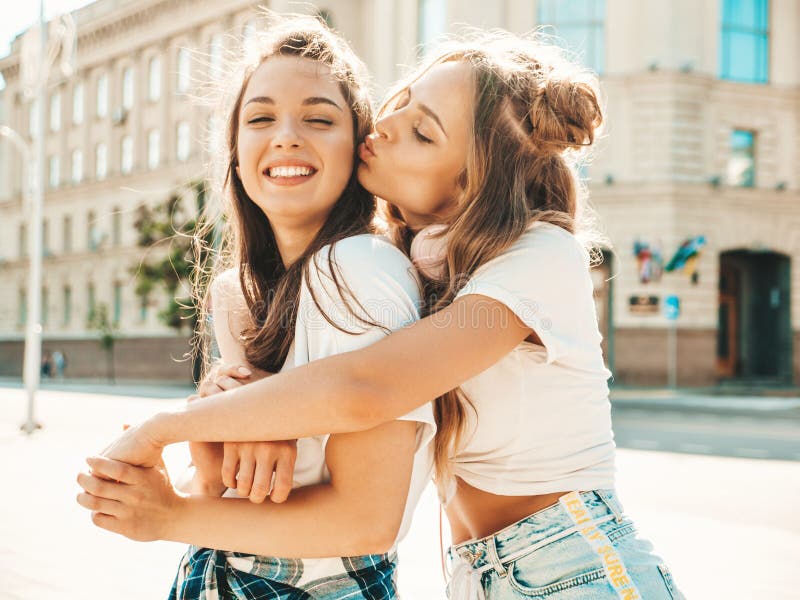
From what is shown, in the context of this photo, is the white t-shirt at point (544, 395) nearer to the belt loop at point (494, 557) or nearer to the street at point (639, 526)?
the belt loop at point (494, 557)

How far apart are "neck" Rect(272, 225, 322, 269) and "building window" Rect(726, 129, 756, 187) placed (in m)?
27.7

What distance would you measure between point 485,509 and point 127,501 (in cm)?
79

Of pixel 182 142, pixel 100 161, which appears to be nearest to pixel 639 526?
pixel 182 142

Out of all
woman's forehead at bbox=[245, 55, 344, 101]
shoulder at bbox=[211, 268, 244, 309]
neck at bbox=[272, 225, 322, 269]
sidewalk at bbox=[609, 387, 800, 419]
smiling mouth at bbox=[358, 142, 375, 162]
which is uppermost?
woman's forehead at bbox=[245, 55, 344, 101]

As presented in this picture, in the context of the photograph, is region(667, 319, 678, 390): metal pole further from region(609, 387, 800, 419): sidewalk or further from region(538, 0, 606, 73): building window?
region(538, 0, 606, 73): building window

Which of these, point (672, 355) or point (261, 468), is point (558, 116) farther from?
point (672, 355)

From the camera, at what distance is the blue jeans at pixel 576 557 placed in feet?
6.22

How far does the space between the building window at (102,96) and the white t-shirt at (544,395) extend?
46.3 m

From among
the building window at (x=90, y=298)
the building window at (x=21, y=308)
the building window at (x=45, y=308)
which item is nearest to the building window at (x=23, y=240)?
the building window at (x=21, y=308)

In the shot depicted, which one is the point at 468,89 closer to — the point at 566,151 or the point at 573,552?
the point at 566,151

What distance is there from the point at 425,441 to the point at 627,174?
26.1 meters

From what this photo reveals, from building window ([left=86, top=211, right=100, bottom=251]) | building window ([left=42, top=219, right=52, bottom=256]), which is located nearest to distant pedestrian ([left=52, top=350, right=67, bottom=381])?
building window ([left=86, top=211, right=100, bottom=251])

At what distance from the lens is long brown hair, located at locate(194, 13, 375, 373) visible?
6.67ft

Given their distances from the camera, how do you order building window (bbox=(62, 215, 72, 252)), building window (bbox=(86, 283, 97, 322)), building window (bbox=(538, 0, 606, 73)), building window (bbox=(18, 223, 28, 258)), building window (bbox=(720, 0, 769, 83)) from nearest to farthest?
building window (bbox=(538, 0, 606, 73)), building window (bbox=(720, 0, 769, 83)), building window (bbox=(86, 283, 97, 322)), building window (bbox=(62, 215, 72, 252)), building window (bbox=(18, 223, 28, 258))
